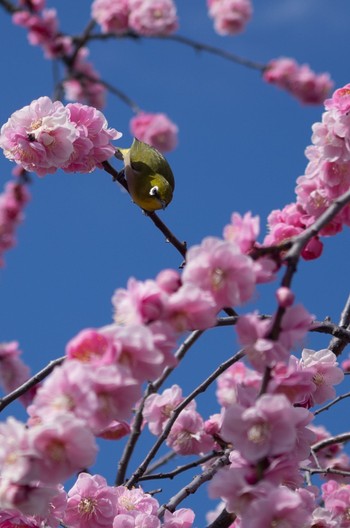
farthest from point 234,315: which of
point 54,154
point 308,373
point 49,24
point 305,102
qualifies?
point 305,102

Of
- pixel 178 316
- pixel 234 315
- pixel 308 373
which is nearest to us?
pixel 178 316

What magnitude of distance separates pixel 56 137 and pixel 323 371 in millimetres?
1181

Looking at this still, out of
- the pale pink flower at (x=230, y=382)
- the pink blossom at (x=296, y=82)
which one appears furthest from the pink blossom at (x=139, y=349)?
the pink blossom at (x=296, y=82)

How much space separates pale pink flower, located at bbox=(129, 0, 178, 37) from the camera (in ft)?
32.4

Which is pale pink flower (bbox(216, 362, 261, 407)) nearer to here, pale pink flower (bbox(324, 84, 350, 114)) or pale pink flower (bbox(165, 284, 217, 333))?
pale pink flower (bbox(324, 84, 350, 114))

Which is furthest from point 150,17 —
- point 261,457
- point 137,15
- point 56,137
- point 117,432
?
point 261,457

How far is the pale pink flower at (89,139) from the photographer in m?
2.66

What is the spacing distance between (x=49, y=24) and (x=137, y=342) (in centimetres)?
960

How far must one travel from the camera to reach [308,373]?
1702 mm

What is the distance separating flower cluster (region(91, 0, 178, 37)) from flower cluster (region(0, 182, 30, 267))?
2.51 m

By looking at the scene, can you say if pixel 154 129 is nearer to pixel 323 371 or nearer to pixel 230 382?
pixel 230 382

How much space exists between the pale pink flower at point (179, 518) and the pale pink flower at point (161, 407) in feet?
2.61

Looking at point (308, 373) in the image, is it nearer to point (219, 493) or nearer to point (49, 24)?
point (219, 493)

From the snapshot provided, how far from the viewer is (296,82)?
1168 centimetres
